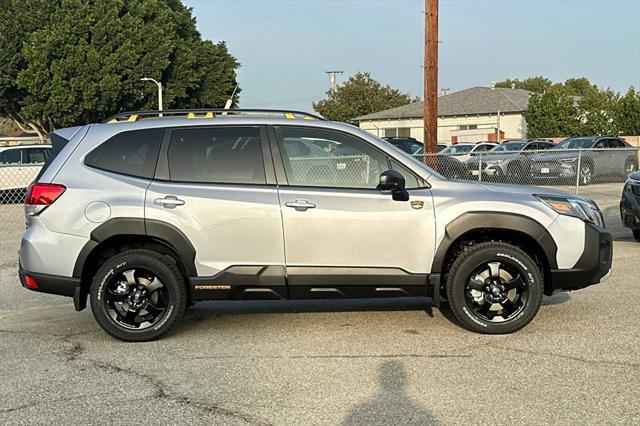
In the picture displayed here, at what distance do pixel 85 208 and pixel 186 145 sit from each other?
982mm

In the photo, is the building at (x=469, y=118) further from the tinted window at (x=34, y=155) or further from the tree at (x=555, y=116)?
the tinted window at (x=34, y=155)

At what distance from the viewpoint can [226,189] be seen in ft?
19.0

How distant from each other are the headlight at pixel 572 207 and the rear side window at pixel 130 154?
3309mm

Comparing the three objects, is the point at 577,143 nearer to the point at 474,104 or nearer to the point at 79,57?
the point at 79,57

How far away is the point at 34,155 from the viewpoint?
20.8 meters

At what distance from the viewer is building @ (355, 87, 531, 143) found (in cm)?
5203

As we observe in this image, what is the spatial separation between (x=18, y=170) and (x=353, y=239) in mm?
16524

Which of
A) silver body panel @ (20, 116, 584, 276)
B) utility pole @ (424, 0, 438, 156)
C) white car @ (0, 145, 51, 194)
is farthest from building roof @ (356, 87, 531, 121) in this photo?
silver body panel @ (20, 116, 584, 276)

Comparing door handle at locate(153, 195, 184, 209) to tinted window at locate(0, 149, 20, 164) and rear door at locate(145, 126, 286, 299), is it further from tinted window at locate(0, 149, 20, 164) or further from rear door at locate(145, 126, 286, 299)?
tinted window at locate(0, 149, 20, 164)

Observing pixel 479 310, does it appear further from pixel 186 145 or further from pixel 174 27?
pixel 174 27

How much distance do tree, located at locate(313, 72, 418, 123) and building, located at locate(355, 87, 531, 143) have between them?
1539cm

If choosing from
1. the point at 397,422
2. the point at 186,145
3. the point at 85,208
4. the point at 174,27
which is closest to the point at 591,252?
the point at 397,422

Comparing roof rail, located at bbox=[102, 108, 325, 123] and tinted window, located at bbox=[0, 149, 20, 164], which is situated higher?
roof rail, located at bbox=[102, 108, 325, 123]

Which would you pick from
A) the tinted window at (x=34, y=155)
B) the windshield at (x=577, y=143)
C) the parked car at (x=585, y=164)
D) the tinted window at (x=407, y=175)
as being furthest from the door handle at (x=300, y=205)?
the windshield at (x=577, y=143)
